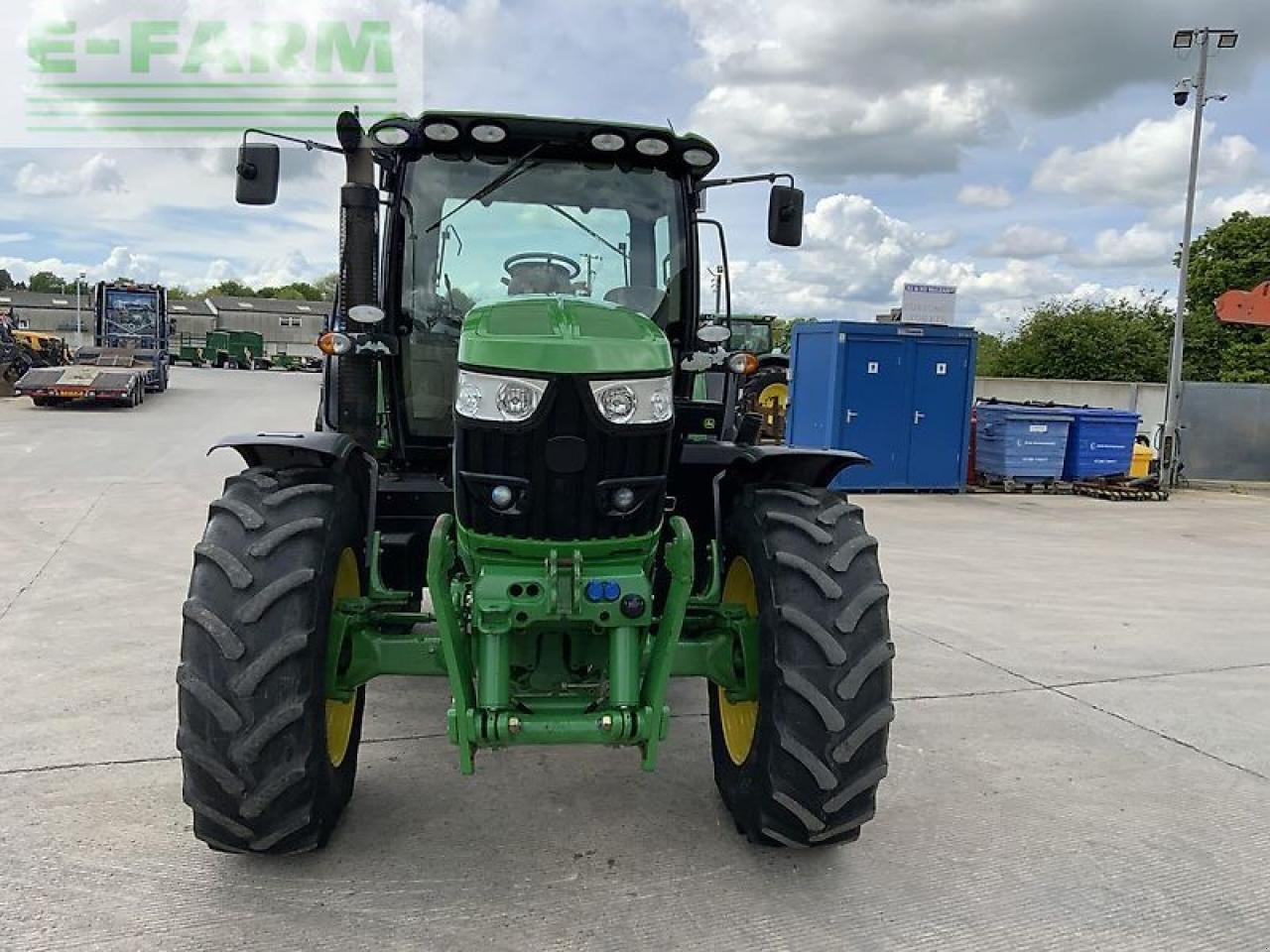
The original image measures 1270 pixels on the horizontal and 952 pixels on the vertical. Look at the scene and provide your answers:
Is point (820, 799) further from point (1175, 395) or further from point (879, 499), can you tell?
point (1175, 395)

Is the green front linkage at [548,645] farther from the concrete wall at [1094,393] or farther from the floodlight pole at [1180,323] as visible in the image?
the concrete wall at [1094,393]

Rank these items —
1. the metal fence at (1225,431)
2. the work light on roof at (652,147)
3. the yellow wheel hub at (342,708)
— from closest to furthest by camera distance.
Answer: the yellow wheel hub at (342,708) → the work light on roof at (652,147) → the metal fence at (1225,431)

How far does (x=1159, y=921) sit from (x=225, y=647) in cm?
285

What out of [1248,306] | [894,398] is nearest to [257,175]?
[894,398]

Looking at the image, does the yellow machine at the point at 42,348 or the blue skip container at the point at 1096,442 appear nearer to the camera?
the blue skip container at the point at 1096,442

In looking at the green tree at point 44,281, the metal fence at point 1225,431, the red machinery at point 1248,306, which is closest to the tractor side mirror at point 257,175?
the red machinery at point 1248,306

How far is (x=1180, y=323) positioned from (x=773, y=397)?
20.6ft

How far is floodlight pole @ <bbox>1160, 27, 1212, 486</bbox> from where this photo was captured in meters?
14.3

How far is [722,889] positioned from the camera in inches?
119

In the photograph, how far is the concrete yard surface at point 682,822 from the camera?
283cm

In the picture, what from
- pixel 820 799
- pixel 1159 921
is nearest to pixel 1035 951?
pixel 1159 921

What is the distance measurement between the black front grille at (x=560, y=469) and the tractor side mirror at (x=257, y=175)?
1.70m

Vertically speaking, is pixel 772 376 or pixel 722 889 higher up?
pixel 772 376

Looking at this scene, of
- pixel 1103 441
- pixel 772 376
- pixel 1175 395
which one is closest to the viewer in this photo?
pixel 1103 441
